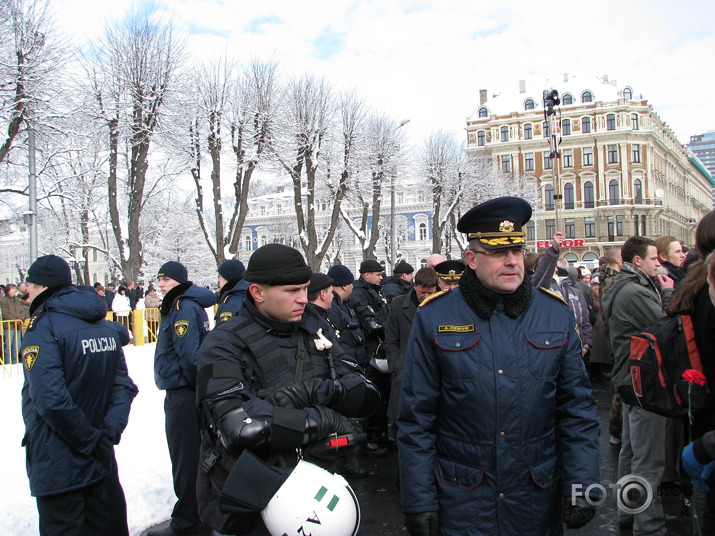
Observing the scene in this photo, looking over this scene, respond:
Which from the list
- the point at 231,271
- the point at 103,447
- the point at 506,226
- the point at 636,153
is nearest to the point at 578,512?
the point at 506,226

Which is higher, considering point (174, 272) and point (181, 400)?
point (174, 272)

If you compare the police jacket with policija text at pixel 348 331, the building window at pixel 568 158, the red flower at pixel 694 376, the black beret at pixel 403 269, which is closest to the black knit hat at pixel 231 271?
the police jacket with policija text at pixel 348 331

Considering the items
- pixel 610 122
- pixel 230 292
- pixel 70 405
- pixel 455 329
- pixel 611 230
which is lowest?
pixel 70 405

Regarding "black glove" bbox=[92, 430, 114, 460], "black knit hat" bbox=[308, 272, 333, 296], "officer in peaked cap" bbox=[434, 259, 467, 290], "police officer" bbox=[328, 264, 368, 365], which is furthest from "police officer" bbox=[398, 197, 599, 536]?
"police officer" bbox=[328, 264, 368, 365]

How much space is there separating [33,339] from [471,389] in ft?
8.43

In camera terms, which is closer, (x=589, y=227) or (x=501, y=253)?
(x=501, y=253)

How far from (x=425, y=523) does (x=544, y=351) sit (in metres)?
0.89

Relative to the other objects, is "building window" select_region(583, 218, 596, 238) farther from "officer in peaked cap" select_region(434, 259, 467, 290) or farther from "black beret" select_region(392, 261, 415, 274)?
"officer in peaked cap" select_region(434, 259, 467, 290)

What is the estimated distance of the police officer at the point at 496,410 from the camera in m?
2.26

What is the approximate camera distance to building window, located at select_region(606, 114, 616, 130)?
60.6 meters

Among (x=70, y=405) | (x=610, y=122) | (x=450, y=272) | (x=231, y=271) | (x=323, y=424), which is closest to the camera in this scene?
(x=323, y=424)

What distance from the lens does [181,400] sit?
→ 4.31 meters

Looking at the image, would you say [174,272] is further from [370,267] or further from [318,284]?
[370,267]

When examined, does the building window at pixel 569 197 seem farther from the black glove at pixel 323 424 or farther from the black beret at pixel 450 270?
the black glove at pixel 323 424
